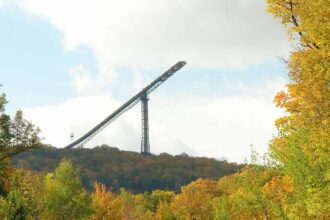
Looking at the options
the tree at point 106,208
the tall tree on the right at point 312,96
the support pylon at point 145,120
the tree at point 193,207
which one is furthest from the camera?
the support pylon at point 145,120

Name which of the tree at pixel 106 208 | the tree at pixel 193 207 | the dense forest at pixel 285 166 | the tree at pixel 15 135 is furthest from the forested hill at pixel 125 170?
the tree at pixel 15 135

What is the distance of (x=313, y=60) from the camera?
1698 cm

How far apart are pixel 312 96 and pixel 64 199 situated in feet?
114

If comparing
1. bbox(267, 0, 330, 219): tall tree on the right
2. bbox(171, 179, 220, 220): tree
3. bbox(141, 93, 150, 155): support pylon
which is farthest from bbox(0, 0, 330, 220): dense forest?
bbox(141, 93, 150, 155): support pylon

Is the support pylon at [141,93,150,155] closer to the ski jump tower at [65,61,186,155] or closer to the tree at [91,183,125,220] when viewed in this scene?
the ski jump tower at [65,61,186,155]

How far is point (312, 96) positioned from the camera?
17438 mm

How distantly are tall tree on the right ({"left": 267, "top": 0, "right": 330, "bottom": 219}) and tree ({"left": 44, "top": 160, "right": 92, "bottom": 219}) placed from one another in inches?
1179

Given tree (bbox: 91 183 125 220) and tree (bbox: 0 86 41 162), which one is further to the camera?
tree (bbox: 91 183 125 220)

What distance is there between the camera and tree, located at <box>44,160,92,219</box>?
155ft

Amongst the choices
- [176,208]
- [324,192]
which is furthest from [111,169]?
[324,192]

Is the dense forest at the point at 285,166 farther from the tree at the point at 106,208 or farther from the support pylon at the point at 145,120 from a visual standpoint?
the support pylon at the point at 145,120

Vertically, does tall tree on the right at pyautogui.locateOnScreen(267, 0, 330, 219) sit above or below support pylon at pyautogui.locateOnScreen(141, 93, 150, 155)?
below

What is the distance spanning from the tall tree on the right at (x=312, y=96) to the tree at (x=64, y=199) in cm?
2994

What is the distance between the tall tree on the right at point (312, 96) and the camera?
53.1ft
